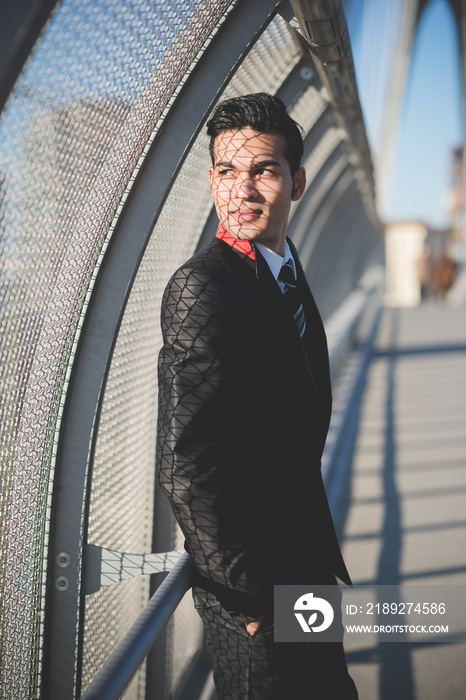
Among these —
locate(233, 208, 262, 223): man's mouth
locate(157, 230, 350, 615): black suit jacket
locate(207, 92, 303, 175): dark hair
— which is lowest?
locate(157, 230, 350, 615): black suit jacket

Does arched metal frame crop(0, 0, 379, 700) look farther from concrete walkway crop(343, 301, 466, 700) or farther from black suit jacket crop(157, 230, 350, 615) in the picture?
concrete walkway crop(343, 301, 466, 700)

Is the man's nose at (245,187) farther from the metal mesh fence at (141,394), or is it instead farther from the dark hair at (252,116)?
the metal mesh fence at (141,394)

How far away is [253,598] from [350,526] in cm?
290

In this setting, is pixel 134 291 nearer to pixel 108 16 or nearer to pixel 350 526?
pixel 108 16

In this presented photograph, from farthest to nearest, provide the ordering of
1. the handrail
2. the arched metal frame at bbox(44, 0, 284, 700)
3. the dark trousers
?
the arched metal frame at bbox(44, 0, 284, 700) < the dark trousers < the handrail

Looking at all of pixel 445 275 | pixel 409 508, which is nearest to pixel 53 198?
pixel 409 508

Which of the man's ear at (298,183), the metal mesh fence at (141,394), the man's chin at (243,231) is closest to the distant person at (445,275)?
the metal mesh fence at (141,394)

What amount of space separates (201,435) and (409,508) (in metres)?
3.55

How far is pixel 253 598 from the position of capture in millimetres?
1512

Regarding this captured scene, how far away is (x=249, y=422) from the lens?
1.57 meters

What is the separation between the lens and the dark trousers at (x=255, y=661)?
155 centimetres

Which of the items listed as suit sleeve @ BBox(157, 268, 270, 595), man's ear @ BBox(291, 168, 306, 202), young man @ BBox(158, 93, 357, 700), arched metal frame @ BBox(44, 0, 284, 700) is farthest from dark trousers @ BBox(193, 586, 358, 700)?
man's ear @ BBox(291, 168, 306, 202)

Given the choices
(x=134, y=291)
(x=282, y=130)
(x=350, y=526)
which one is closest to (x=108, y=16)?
(x=282, y=130)

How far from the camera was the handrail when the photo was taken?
128 centimetres
